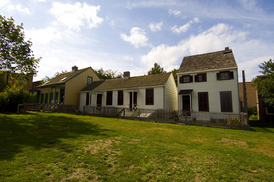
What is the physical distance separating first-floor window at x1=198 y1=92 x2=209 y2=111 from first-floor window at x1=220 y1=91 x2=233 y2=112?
1.49 m

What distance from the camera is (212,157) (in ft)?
15.9

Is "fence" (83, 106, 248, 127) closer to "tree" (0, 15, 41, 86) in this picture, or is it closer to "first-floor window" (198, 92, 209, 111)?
"first-floor window" (198, 92, 209, 111)

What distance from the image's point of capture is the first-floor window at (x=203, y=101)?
1645cm

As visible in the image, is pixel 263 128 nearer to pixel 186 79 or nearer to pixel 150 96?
pixel 186 79

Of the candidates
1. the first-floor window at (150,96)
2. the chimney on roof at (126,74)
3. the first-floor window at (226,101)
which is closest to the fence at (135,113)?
the first-floor window at (150,96)

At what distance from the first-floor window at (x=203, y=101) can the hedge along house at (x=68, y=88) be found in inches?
745

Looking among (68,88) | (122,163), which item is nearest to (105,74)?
(68,88)

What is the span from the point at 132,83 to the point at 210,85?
9990mm

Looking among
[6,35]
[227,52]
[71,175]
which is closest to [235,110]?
[227,52]

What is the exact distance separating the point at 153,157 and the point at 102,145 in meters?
2.05

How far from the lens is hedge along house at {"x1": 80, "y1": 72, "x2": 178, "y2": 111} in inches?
714

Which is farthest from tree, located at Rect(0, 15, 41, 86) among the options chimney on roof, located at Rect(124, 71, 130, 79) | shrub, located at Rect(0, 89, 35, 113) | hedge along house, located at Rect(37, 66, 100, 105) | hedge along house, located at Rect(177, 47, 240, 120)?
hedge along house, located at Rect(177, 47, 240, 120)

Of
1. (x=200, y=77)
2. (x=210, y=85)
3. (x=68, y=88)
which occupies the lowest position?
(x=210, y=85)

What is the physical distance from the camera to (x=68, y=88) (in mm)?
23250
